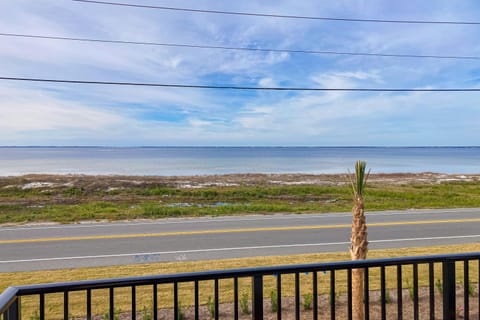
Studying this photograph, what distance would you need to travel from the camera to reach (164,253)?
905 centimetres

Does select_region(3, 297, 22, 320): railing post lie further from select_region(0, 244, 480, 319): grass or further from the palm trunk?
the palm trunk

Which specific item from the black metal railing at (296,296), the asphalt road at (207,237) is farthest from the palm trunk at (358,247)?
the asphalt road at (207,237)

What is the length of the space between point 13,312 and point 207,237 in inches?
352

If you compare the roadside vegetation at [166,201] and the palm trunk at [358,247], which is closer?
the palm trunk at [358,247]

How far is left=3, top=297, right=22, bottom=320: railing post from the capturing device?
1.94 m

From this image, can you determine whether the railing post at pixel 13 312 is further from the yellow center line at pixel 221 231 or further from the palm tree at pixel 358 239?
the yellow center line at pixel 221 231

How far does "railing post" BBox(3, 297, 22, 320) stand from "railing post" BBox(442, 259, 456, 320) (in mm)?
2880

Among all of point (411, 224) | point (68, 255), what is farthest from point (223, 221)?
point (411, 224)

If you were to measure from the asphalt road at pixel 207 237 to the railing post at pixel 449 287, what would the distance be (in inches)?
247

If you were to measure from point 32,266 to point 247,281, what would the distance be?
5132 millimetres

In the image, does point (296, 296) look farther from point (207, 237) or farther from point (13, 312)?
point (207, 237)

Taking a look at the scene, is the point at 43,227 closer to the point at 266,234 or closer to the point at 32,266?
the point at 32,266

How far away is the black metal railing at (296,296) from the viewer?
235 centimetres

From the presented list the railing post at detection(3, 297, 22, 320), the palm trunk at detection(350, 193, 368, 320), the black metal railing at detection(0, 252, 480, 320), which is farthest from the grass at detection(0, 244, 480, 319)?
the railing post at detection(3, 297, 22, 320)
